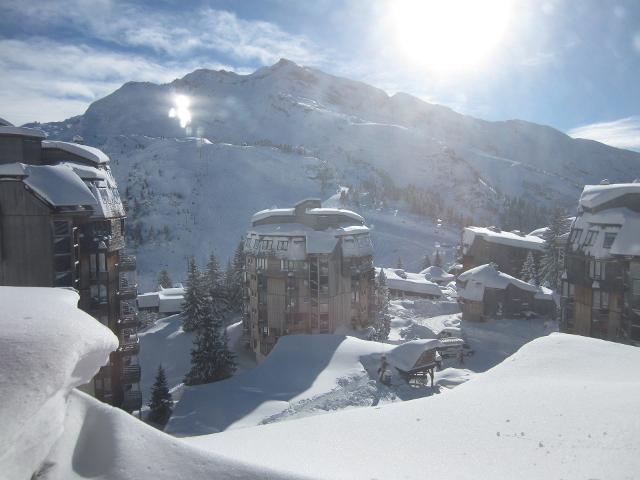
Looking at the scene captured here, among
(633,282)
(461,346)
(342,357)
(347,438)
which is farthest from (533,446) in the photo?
(461,346)

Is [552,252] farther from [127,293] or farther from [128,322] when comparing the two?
[128,322]

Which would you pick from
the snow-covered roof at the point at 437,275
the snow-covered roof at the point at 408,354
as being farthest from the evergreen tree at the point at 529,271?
the snow-covered roof at the point at 408,354

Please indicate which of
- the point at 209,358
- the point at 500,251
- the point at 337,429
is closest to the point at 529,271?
the point at 500,251

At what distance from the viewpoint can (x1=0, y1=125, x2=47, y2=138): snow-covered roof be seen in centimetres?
1983

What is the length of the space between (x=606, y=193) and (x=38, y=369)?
110 feet

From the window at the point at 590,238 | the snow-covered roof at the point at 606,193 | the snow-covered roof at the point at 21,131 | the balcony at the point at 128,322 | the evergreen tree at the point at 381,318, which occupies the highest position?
the snow-covered roof at the point at 21,131

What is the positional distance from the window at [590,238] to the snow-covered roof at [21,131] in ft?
107

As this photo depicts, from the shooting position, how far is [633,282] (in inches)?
1078

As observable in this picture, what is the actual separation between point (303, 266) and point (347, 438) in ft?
99.3

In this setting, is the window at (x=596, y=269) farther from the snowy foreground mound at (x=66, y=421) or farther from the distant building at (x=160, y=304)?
the distant building at (x=160, y=304)

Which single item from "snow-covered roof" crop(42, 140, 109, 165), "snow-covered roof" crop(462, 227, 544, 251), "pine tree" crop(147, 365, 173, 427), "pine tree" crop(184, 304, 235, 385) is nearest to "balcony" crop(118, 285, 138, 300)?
"snow-covered roof" crop(42, 140, 109, 165)

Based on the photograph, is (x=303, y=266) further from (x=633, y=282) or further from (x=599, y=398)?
(x=599, y=398)

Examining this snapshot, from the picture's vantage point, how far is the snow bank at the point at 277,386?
21.4 meters

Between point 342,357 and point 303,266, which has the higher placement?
point 303,266
